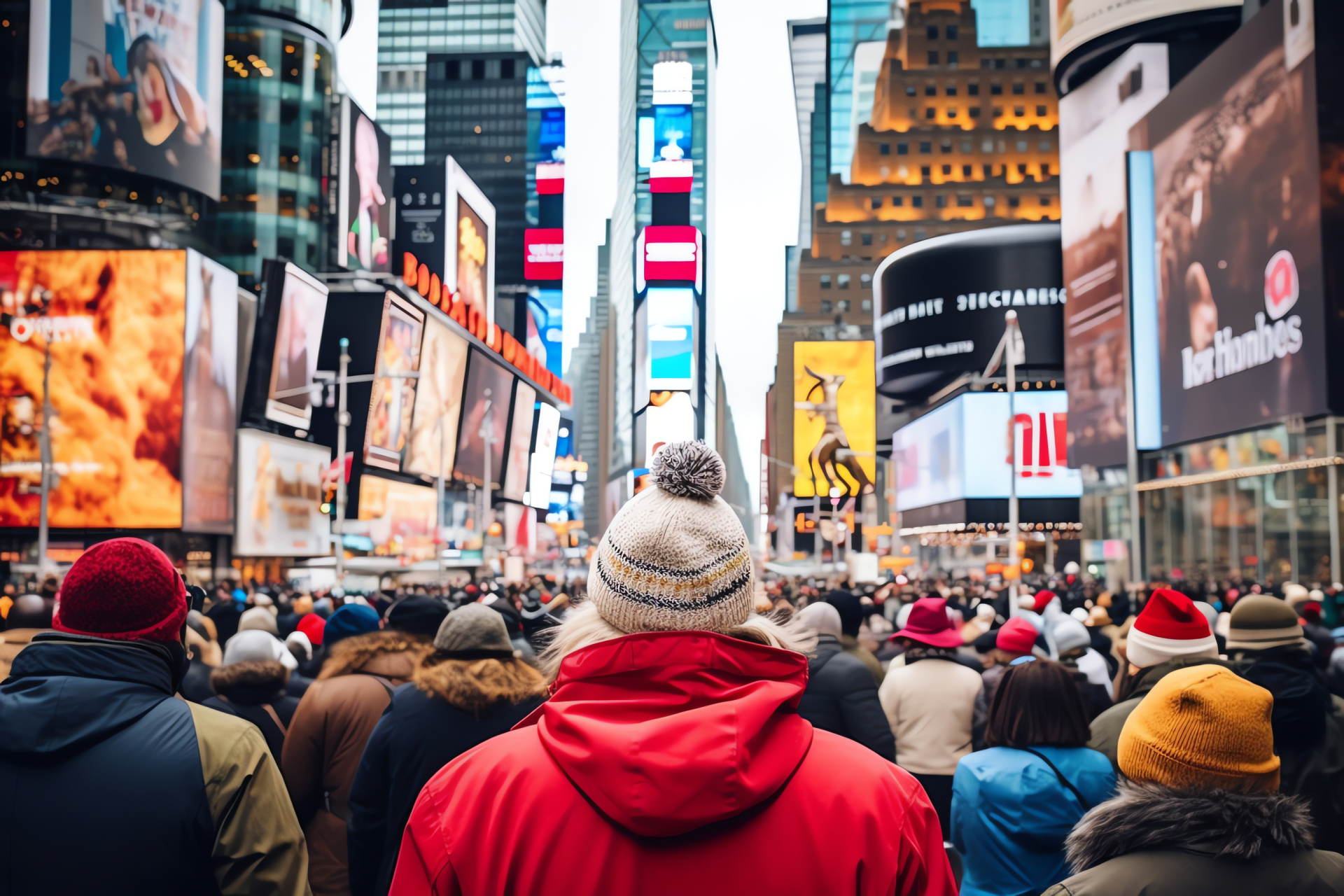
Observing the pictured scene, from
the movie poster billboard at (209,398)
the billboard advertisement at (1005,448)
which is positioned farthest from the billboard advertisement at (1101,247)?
the movie poster billboard at (209,398)

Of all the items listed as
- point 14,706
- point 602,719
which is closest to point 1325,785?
point 602,719

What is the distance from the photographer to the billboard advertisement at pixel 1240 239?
3553cm

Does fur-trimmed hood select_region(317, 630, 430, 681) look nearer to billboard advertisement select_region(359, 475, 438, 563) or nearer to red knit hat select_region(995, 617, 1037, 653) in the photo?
red knit hat select_region(995, 617, 1037, 653)

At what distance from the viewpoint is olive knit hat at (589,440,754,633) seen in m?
2.39

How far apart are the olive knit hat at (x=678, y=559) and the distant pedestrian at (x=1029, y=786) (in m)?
2.71

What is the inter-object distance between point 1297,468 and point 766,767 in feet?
129

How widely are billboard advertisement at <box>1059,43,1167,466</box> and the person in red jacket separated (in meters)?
52.6

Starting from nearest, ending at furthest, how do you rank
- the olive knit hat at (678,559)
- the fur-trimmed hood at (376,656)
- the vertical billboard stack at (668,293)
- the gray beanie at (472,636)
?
1. the olive knit hat at (678,559)
2. the gray beanie at (472,636)
3. the fur-trimmed hood at (376,656)
4. the vertical billboard stack at (668,293)

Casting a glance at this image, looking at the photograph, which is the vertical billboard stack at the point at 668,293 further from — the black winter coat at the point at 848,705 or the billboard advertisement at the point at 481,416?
the black winter coat at the point at 848,705

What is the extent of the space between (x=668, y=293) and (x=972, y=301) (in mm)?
66363

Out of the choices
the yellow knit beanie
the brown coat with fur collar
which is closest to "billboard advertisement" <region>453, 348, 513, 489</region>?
the brown coat with fur collar

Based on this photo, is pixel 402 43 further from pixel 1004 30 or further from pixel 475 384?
pixel 475 384

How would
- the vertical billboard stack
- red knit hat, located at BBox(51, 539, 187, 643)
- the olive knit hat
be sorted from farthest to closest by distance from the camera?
the vertical billboard stack
red knit hat, located at BBox(51, 539, 187, 643)
the olive knit hat

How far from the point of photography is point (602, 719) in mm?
2223
